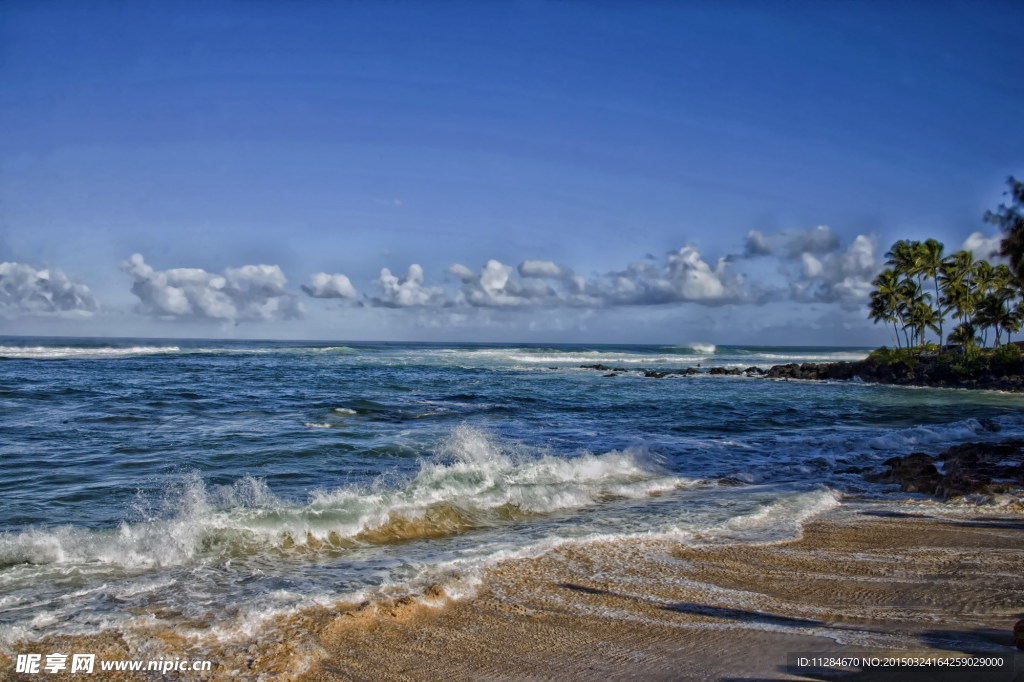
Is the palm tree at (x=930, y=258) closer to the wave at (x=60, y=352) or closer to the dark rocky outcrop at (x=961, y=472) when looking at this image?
the dark rocky outcrop at (x=961, y=472)

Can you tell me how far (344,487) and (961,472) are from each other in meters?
11.3

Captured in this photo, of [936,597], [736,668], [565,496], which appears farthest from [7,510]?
[936,597]

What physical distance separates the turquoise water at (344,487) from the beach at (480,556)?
0.17 feet

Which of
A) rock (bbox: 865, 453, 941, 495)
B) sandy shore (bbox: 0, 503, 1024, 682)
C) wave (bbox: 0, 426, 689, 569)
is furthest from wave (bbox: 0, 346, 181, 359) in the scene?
rock (bbox: 865, 453, 941, 495)

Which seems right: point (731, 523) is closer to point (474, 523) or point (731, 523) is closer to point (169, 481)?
point (474, 523)

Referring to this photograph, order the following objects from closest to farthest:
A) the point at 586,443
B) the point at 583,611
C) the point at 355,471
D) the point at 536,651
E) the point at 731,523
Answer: the point at 536,651 → the point at 583,611 → the point at 731,523 → the point at 355,471 → the point at 586,443

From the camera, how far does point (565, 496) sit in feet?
33.5

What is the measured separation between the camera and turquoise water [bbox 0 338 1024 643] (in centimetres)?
619

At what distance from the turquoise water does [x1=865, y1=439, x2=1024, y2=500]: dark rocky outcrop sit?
67 centimetres

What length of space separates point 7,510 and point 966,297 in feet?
206

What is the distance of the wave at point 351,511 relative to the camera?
7070mm

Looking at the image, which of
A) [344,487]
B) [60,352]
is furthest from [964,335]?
[60,352]

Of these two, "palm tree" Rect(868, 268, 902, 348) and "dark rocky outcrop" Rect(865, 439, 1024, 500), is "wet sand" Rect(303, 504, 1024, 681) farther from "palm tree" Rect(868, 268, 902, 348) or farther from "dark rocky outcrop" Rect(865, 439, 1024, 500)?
"palm tree" Rect(868, 268, 902, 348)

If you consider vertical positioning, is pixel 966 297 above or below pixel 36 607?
above
